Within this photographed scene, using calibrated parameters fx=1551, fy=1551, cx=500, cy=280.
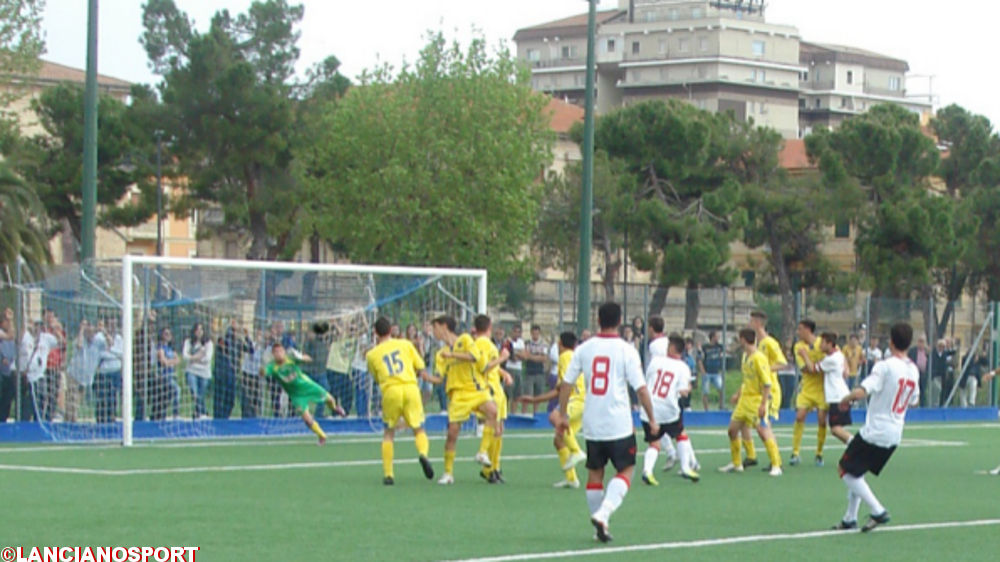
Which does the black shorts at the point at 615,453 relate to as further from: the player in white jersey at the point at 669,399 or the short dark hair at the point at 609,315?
the player in white jersey at the point at 669,399

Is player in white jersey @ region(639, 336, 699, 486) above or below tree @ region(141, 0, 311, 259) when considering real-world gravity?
below

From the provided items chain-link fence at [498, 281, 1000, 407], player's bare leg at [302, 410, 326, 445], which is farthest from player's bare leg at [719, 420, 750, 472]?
chain-link fence at [498, 281, 1000, 407]

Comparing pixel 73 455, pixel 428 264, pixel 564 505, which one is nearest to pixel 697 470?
pixel 564 505

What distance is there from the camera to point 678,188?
5822 centimetres

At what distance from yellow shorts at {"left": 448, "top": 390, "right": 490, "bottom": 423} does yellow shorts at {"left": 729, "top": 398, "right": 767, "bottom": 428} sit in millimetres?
3398

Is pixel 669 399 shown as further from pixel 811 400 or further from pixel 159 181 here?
pixel 159 181

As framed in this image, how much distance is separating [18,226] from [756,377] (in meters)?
20.2

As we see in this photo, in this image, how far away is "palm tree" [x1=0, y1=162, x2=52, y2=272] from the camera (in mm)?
32906

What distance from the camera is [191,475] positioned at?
17.4m

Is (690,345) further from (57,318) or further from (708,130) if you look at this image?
(708,130)

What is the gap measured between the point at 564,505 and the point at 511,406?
14.7 metres

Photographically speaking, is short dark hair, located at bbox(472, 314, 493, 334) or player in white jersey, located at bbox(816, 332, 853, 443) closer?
short dark hair, located at bbox(472, 314, 493, 334)

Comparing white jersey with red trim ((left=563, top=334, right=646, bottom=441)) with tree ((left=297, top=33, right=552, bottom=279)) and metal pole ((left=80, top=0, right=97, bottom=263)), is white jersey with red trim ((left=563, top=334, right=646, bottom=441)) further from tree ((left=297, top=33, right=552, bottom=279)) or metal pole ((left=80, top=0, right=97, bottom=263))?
tree ((left=297, top=33, right=552, bottom=279))

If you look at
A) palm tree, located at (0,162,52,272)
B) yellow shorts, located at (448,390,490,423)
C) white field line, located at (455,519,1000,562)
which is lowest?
white field line, located at (455,519,1000,562)
